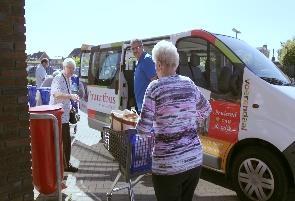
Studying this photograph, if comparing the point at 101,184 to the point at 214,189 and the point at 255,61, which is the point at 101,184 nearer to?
the point at 214,189

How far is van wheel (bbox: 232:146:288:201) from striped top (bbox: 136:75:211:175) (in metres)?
2.26

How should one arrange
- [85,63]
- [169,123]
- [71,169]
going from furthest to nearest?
[85,63], [71,169], [169,123]

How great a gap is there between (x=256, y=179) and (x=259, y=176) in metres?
0.07

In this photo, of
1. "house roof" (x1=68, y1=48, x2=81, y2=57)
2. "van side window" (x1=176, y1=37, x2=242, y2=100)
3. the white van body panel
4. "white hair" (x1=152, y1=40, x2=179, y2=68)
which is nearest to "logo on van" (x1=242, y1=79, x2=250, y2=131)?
the white van body panel

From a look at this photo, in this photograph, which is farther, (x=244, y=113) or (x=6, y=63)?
(x=244, y=113)

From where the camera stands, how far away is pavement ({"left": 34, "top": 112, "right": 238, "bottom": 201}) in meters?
5.75

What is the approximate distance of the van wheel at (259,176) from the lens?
5059 mm

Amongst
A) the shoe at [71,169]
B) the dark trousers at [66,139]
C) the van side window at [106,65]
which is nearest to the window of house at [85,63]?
the van side window at [106,65]

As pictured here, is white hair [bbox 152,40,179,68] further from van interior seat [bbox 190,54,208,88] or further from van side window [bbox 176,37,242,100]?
van interior seat [bbox 190,54,208,88]

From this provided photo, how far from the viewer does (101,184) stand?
Answer: 250 inches

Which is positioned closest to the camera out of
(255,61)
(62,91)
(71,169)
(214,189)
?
(255,61)

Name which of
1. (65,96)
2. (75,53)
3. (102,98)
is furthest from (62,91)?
(75,53)

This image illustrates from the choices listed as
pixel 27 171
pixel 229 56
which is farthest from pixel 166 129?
pixel 229 56

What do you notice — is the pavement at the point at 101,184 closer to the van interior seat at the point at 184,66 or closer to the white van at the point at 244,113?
the white van at the point at 244,113
